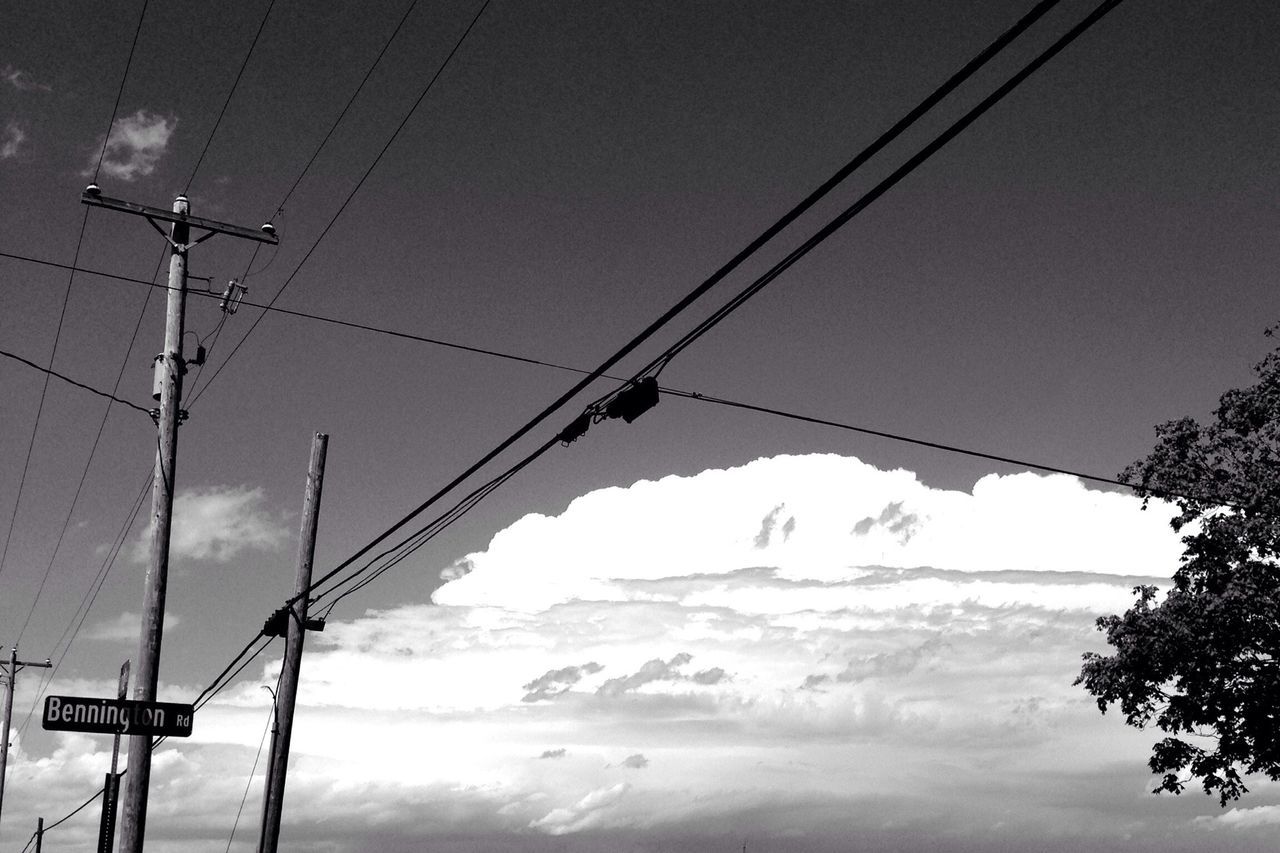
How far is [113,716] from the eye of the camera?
1392 cm

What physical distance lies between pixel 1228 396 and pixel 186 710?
75.1 ft

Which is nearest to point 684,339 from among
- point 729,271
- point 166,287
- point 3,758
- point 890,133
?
point 729,271

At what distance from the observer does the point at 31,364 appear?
642 inches

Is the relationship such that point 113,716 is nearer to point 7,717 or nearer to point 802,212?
point 802,212

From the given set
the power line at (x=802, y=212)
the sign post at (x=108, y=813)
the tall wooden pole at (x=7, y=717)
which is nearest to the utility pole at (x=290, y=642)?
the sign post at (x=108, y=813)

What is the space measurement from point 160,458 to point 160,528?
96 cm

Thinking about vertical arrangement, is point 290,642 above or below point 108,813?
above

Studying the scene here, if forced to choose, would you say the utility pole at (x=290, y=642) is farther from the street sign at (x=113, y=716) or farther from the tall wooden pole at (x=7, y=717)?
the tall wooden pole at (x=7, y=717)

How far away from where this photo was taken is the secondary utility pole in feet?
47.7

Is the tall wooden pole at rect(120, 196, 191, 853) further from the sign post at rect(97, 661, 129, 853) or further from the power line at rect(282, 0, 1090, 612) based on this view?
the power line at rect(282, 0, 1090, 612)

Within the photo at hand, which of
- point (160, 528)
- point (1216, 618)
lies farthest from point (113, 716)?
point (1216, 618)

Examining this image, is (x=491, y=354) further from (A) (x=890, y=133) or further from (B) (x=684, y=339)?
(A) (x=890, y=133)

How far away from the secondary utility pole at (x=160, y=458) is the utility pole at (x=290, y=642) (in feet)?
7.71

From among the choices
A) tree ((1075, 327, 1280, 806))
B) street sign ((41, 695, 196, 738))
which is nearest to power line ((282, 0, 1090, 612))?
street sign ((41, 695, 196, 738))
